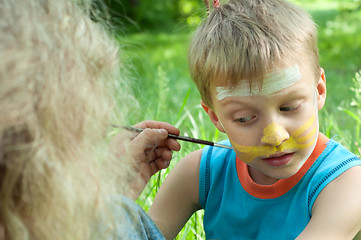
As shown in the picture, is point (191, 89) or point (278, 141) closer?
point (278, 141)

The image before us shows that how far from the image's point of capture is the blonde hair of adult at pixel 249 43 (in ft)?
5.25

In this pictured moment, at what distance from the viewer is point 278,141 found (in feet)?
5.16

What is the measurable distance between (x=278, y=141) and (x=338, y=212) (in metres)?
0.27

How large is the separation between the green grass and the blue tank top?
0.18 m

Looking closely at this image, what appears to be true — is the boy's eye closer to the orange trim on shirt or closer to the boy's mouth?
the boy's mouth

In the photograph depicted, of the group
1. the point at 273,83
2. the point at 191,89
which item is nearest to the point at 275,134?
the point at 273,83

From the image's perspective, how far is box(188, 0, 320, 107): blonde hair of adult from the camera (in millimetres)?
1602

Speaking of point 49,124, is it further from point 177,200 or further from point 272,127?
point 177,200

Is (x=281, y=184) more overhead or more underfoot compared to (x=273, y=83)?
more underfoot

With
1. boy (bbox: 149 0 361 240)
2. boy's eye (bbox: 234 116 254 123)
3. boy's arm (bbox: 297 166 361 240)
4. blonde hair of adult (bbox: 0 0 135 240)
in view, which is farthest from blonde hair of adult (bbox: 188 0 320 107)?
blonde hair of adult (bbox: 0 0 135 240)

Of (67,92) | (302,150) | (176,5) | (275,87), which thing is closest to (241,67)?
(275,87)

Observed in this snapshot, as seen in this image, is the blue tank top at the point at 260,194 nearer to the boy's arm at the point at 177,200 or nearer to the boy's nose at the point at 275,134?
the boy's arm at the point at 177,200

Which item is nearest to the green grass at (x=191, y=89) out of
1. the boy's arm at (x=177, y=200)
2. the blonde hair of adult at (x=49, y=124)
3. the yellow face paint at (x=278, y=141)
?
the boy's arm at (x=177, y=200)

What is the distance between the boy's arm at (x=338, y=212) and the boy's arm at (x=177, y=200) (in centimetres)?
52
